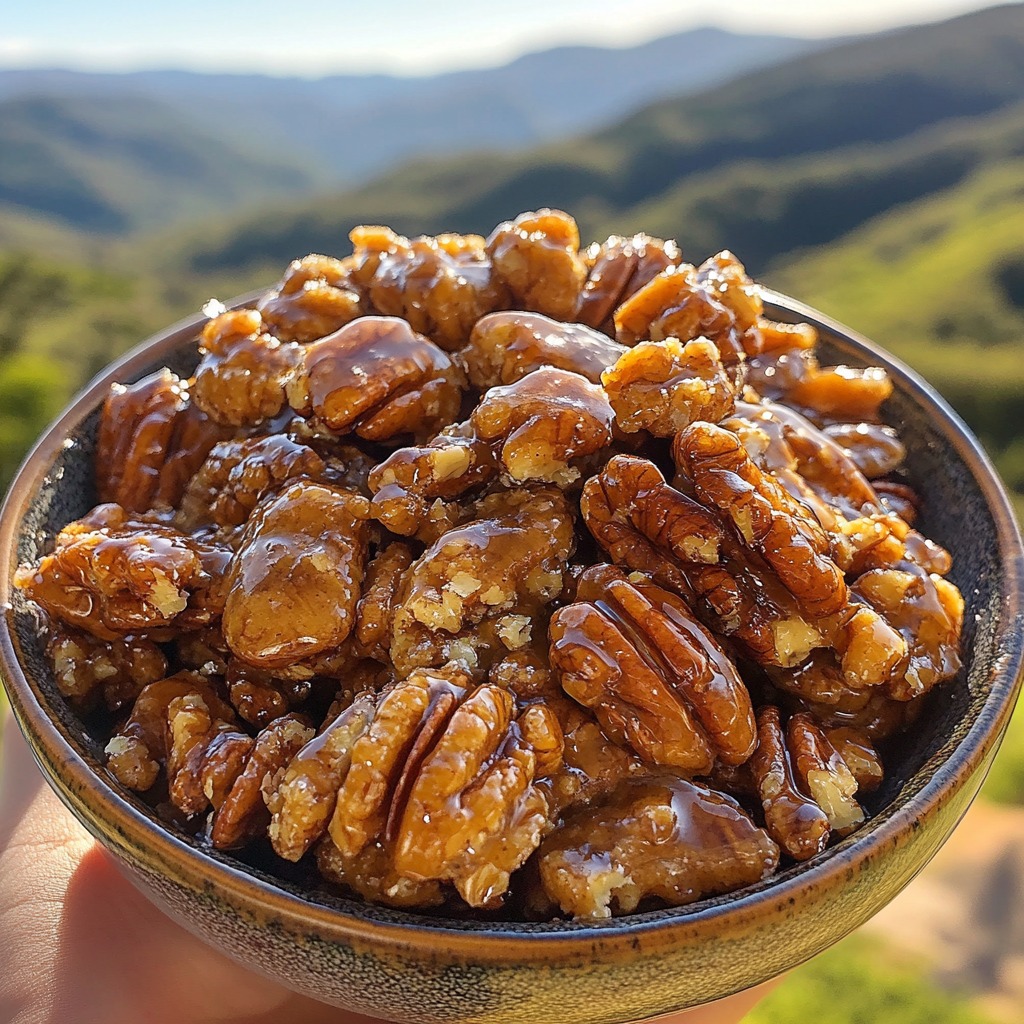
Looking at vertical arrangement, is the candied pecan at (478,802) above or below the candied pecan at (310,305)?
below

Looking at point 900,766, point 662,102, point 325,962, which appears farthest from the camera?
point 662,102

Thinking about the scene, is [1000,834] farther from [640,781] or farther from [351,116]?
[351,116]

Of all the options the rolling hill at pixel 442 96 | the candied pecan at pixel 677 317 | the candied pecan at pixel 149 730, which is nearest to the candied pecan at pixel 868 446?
the candied pecan at pixel 677 317

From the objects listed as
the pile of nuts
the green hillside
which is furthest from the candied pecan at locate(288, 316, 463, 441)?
the green hillside

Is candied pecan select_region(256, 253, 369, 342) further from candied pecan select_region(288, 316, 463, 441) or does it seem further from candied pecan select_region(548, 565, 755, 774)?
candied pecan select_region(548, 565, 755, 774)

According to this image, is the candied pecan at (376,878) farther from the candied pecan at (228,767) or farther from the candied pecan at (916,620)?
the candied pecan at (916,620)

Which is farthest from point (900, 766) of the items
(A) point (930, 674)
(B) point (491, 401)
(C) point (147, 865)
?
(C) point (147, 865)
